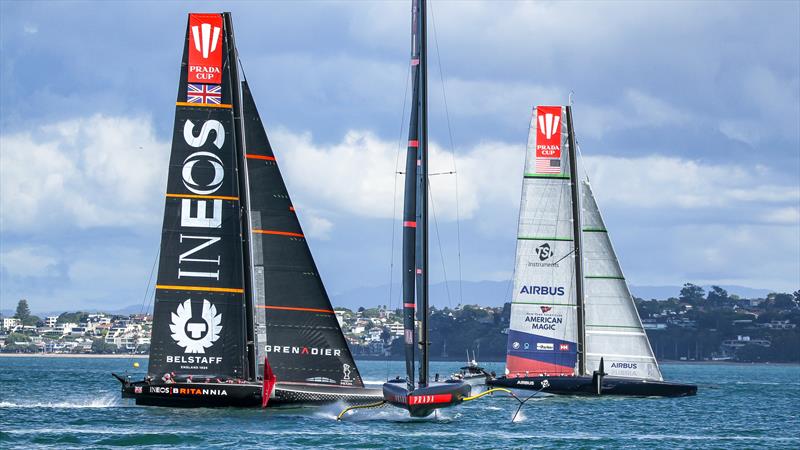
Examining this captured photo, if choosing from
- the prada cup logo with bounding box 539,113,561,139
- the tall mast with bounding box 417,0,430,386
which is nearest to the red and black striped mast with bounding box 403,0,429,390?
the tall mast with bounding box 417,0,430,386

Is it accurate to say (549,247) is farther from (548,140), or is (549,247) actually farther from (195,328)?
(195,328)

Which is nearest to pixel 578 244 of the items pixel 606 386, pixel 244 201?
pixel 606 386

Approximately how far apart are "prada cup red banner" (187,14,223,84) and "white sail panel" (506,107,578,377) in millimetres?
21754

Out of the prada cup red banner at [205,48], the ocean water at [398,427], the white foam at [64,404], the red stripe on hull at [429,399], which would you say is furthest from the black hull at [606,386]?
the prada cup red banner at [205,48]

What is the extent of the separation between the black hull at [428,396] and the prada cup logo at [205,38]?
1398 centimetres

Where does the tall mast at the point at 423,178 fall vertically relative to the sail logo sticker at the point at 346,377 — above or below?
above

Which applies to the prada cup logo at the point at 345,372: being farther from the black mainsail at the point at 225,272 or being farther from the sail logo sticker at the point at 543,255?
the sail logo sticker at the point at 543,255

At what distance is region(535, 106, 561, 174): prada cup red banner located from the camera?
225ft

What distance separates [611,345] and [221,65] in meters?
26.0

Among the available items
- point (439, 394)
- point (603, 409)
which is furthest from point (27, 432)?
point (603, 409)

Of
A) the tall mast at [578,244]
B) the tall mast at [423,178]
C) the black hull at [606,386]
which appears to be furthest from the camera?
the tall mast at [578,244]

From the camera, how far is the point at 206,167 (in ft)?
167

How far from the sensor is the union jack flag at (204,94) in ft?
168

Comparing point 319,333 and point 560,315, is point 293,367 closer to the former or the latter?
point 319,333
